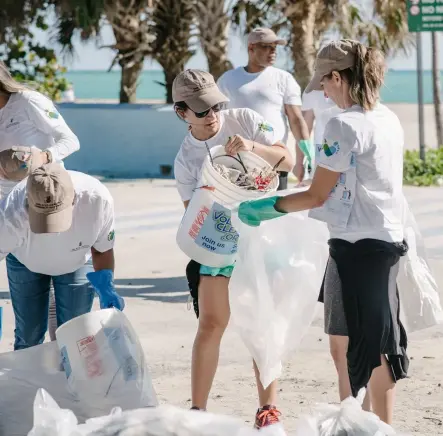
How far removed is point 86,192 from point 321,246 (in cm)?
100

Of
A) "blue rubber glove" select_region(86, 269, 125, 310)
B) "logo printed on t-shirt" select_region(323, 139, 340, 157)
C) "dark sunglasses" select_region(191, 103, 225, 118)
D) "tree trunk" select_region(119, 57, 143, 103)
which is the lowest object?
"tree trunk" select_region(119, 57, 143, 103)

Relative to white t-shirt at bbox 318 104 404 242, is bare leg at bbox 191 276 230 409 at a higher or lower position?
lower

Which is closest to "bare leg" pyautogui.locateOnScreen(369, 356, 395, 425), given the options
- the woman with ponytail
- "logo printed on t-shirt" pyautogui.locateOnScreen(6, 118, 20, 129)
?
the woman with ponytail

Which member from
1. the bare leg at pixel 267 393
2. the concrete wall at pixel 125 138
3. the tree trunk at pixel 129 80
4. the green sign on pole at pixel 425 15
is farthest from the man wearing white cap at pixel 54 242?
the tree trunk at pixel 129 80

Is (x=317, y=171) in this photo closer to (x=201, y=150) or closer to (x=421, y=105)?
(x=201, y=150)

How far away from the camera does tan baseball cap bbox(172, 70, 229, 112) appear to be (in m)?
4.42

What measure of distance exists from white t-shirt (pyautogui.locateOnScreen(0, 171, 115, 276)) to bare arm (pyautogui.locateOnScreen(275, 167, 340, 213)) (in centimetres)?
75

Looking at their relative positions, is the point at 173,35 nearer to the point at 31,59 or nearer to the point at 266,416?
the point at 31,59

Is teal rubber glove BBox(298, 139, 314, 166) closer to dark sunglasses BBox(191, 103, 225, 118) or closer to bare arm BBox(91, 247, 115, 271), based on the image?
dark sunglasses BBox(191, 103, 225, 118)

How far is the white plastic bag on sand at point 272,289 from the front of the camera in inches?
171

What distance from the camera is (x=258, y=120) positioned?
461cm

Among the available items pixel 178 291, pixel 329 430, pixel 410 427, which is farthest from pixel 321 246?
pixel 178 291

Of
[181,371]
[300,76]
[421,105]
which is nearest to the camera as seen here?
[181,371]

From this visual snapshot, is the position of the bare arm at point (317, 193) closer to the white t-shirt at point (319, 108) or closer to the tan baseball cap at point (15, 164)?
the tan baseball cap at point (15, 164)
